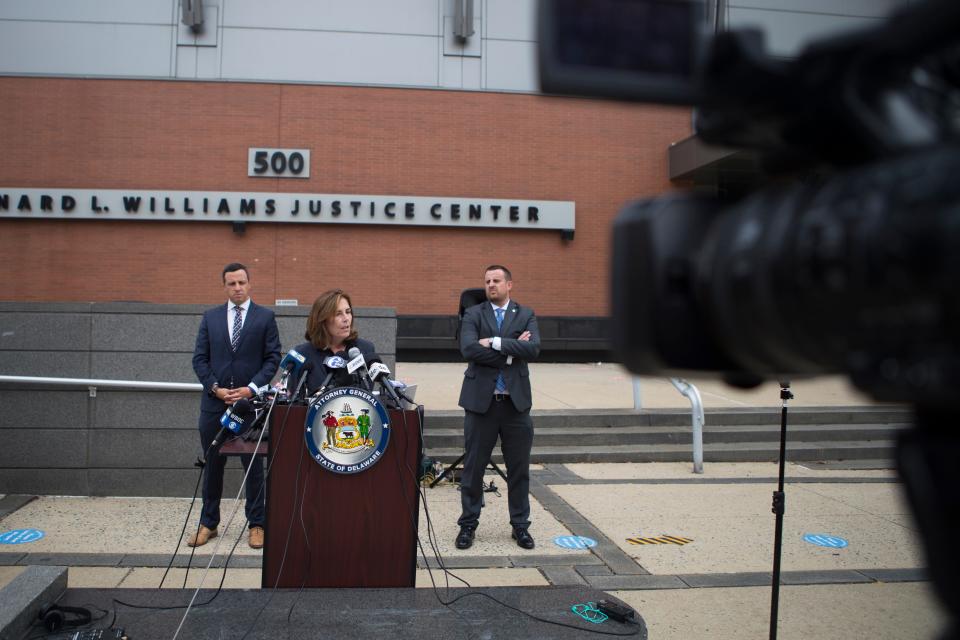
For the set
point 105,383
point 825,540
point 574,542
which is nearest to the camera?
point 574,542

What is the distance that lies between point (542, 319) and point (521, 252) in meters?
1.68

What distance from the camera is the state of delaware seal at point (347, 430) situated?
3887mm

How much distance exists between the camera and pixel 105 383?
6.55 meters

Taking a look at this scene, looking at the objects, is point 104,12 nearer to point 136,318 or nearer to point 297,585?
point 136,318

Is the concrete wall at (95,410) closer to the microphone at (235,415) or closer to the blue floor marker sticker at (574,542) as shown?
the microphone at (235,415)

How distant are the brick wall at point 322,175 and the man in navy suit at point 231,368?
36.9 ft

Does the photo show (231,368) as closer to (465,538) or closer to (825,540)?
(465,538)

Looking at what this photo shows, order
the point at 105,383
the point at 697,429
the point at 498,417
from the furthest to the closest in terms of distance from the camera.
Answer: the point at 697,429 < the point at 105,383 < the point at 498,417

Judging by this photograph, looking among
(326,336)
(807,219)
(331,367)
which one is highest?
(807,219)

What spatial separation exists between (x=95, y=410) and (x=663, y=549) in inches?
201

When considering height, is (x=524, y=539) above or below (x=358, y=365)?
below

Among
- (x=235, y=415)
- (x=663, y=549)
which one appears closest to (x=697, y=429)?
(x=663, y=549)

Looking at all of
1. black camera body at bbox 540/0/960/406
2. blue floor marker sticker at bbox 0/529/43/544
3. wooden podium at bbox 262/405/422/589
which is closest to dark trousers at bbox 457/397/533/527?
wooden podium at bbox 262/405/422/589

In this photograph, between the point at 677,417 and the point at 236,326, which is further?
the point at 677,417
